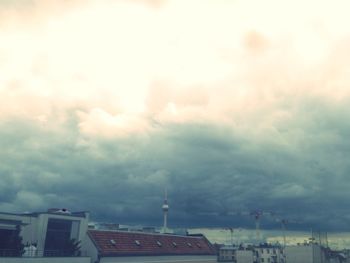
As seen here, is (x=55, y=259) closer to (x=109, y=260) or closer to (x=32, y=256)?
(x=32, y=256)

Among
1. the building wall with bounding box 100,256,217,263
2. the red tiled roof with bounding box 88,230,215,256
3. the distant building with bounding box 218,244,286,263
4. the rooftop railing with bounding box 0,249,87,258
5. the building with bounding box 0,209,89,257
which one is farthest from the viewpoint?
the distant building with bounding box 218,244,286,263

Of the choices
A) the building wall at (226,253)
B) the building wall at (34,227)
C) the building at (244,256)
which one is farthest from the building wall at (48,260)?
the building wall at (226,253)

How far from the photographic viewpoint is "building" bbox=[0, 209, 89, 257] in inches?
2222

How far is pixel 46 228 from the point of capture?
201 feet

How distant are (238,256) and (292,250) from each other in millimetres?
24218

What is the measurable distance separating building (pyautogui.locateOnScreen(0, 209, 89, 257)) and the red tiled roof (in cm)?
304

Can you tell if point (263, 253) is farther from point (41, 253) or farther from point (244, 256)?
point (41, 253)

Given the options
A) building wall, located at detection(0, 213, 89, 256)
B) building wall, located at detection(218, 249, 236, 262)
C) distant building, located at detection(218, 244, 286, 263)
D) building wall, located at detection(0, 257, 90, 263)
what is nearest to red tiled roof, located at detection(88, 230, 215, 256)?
building wall, located at detection(0, 257, 90, 263)

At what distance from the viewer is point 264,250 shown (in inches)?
7096

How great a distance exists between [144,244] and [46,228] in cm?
2142

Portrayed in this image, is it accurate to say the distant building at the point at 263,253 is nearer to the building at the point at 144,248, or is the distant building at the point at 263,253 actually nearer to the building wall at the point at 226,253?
the building wall at the point at 226,253

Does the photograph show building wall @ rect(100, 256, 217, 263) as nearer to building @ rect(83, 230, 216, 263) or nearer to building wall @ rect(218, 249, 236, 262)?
building @ rect(83, 230, 216, 263)

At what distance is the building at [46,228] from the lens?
56438mm

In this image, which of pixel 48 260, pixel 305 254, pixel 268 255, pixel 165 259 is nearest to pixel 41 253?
pixel 48 260
